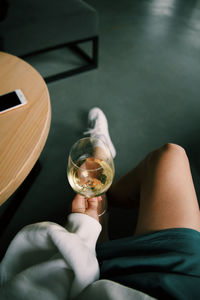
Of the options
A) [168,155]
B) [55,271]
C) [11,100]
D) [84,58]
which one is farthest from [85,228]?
[84,58]

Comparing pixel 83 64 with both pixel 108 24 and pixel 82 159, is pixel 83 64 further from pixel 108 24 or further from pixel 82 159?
pixel 82 159

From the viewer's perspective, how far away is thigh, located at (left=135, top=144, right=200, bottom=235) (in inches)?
24.7

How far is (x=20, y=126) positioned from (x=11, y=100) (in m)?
0.12

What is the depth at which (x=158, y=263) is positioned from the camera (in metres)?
0.52

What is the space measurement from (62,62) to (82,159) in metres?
1.53

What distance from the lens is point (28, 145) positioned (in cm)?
69

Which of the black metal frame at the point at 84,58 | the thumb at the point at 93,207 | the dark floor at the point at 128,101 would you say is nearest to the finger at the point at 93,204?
the thumb at the point at 93,207

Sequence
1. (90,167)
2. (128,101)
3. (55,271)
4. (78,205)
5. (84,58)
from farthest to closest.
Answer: (84,58) → (128,101) → (78,205) → (90,167) → (55,271)

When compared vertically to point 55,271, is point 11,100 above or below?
above

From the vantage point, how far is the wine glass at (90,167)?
55cm

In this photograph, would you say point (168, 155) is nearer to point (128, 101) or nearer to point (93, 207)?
point (93, 207)

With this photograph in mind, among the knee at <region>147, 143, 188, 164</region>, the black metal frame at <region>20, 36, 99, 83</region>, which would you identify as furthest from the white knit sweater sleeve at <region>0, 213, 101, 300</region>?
the black metal frame at <region>20, 36, 99, 83</region>

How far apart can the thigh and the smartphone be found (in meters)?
0.51

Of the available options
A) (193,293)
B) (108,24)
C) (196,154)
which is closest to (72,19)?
(108,24)
